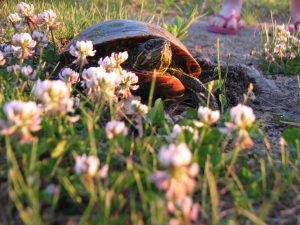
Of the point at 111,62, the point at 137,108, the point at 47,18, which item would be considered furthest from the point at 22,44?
the point at 137,108

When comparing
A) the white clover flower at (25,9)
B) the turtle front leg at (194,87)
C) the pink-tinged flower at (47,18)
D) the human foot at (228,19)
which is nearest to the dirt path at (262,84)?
the human foot at (228,19)

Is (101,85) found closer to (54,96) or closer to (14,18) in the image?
(54,96)

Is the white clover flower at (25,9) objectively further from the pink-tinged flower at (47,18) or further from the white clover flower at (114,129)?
the white clover flower at (114,129)

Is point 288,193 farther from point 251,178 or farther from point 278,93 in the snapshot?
point 278,93

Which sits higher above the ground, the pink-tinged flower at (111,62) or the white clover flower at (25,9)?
the white clover flower at (25,9)

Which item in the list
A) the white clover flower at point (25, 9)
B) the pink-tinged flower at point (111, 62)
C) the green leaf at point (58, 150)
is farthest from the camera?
the white clover flower at point (25, 9)

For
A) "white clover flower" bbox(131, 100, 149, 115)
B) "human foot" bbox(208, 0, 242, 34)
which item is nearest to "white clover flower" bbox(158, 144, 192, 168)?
"white clover flower" bbox(131, 100, 149, 115)
